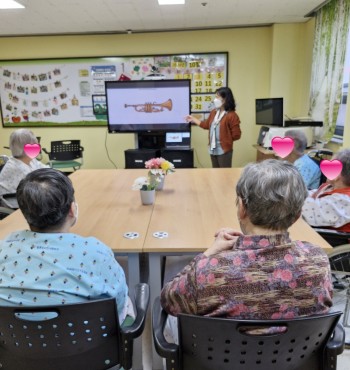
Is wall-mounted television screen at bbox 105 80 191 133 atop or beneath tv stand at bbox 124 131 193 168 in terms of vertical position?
atop

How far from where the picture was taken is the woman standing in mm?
4190

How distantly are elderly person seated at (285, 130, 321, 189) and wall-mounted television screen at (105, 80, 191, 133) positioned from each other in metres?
2.43

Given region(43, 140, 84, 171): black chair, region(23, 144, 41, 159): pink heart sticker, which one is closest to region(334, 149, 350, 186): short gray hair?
region(23, 144, 41, 159): pink heart sticker

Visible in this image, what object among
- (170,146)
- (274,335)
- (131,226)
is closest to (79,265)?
(274,335)

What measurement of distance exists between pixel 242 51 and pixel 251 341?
5187mm

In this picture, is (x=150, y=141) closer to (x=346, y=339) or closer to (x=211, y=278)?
(x=346, y=339)

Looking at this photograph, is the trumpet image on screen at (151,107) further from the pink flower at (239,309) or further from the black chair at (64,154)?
the pink flower at (239,309)

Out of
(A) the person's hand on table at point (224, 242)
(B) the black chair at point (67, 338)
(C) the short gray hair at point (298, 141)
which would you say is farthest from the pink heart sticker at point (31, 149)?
(C) the short gray hair at point (298, 141)

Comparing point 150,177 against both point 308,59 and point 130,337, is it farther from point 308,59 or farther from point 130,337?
point 308,59

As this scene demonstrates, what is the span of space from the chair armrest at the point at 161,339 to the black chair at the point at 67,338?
0.06 m

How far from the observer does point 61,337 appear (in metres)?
0.88

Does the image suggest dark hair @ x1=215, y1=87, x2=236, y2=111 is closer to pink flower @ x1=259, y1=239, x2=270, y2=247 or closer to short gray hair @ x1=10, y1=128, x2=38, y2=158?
short gray hair @ x1=10, y1=128, x2=38, y2=158

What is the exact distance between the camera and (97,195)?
2.26m

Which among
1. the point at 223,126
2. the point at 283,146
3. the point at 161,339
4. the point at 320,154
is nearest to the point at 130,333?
the point at 161,339
